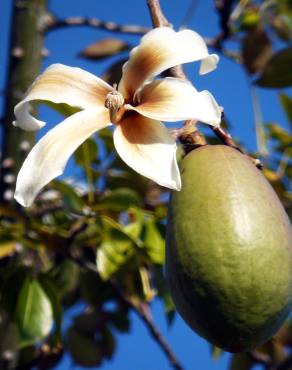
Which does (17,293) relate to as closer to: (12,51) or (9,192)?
(9,192)

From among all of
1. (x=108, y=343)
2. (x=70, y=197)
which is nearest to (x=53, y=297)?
(x=70, y=197)

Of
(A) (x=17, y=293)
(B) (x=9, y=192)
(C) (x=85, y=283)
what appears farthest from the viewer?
(C) (x=85, y=283)

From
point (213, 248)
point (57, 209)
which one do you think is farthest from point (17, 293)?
point (213, 248)

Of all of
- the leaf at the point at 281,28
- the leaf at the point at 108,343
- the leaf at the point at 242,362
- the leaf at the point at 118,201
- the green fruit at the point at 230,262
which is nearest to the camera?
the green fruit at the point at 230,262

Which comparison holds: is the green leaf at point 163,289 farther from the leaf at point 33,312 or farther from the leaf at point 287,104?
the leaf at point 287,104

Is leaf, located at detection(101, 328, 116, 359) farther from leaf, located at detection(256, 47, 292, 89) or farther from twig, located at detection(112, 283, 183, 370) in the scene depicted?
leaf, located at detection(256, 47, 292, 89)

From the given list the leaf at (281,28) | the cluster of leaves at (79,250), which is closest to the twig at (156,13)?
the cluster of leaves at (79,250)

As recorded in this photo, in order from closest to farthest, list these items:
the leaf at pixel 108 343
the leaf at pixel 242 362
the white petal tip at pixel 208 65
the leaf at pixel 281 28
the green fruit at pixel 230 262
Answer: the green fruit at pixel 230 262
the white petal tip at pixel 208 65
the leaf at pixel 242 362
the leaf at pixel 108 343
the leaf at pixel 281 28
